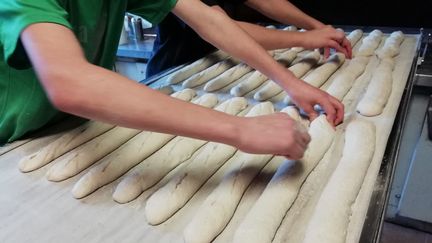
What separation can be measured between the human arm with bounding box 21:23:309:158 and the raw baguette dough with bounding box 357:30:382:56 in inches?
30.7

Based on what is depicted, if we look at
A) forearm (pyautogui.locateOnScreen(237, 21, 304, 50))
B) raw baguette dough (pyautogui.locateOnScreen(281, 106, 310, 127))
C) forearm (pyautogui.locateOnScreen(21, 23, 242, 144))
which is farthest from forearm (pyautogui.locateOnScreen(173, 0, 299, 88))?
forearm (pyautogui.locateOnScreen(21, 23, 242, 144))

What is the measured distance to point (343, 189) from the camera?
0.59 metres

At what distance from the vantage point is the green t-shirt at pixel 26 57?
1.78ft

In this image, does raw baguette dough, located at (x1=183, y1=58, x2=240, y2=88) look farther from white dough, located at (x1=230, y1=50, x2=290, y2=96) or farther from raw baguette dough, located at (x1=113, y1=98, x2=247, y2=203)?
raw baguette dough, located at (x1=113, y1=98, x2=247, y2=203)

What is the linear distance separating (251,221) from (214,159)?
0.65 feet

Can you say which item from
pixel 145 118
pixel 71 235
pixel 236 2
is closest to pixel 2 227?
pixel 71 235

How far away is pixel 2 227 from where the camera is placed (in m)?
0.60

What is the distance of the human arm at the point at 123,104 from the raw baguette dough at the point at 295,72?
414 mm

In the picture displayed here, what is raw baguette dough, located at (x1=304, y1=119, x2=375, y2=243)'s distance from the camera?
1.71 ft

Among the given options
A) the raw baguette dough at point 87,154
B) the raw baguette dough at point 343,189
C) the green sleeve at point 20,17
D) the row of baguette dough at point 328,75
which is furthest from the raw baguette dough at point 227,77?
the green sleeve at point 20,17

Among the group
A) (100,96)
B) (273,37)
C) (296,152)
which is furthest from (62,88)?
(273,37)

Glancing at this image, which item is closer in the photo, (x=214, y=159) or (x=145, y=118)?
Result: (x=145, y=118)

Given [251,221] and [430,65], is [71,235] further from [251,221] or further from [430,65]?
[430,65]

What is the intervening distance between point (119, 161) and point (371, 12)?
4.46ft
